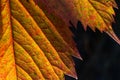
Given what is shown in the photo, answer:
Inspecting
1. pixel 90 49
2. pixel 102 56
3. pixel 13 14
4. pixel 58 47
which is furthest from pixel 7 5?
pixel 102 56

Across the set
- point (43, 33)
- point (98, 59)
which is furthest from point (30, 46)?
point (98, 59)

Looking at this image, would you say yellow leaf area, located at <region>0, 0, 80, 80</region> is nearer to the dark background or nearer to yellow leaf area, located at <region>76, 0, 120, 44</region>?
yellow leaf area, located at <region>76, 0, 120, 44</region>

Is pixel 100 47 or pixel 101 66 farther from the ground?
pixel 100 47

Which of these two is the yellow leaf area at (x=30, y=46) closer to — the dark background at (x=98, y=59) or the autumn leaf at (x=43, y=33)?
the autumn leaf at (x=43, y=33)

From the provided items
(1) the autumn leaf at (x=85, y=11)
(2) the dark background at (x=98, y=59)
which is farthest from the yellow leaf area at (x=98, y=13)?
(2) the dark background at (x=98, y=59)

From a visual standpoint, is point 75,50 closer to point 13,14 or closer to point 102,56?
point 13,14

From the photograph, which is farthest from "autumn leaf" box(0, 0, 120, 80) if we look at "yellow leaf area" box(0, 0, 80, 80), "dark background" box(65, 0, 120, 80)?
"dark background" box(65, 0, 120, 80)
